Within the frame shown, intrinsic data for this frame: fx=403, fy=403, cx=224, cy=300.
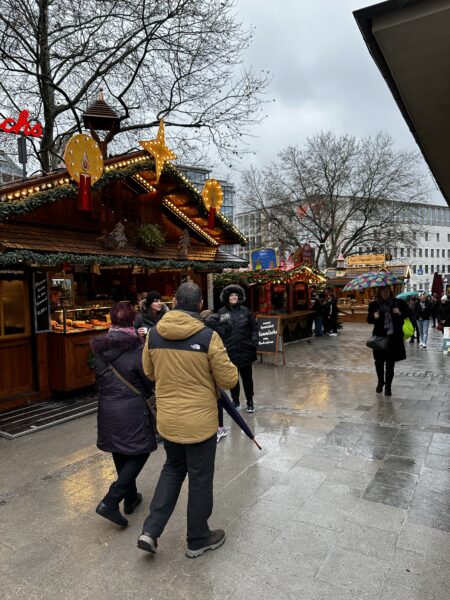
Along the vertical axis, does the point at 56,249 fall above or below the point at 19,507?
above

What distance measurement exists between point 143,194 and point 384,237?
71.0 feet

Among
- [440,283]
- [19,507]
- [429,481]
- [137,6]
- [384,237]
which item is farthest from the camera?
[384,237]

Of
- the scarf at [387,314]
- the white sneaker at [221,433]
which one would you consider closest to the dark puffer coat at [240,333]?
the white sneaker at [221,433]

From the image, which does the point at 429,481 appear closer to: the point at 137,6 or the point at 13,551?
the point at 13,551

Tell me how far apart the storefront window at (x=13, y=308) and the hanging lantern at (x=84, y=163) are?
5.91 ft

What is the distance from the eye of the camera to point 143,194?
9586mm

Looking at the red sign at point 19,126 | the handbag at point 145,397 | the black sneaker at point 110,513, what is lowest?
the black sneaker at point 110,513

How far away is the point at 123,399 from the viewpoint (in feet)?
10.5

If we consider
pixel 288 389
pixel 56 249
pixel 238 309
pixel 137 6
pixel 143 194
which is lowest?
pixel 288 389

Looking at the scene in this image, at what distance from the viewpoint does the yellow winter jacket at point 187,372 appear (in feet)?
8.82

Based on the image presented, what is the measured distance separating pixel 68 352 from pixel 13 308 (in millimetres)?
1179

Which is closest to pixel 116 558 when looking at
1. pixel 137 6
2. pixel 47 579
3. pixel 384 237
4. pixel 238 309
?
pixel 47 579

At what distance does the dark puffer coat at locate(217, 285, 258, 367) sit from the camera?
19.1 ft

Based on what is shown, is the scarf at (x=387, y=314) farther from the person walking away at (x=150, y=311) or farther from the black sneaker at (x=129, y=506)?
the black sneaker at (x=129, y=506)
